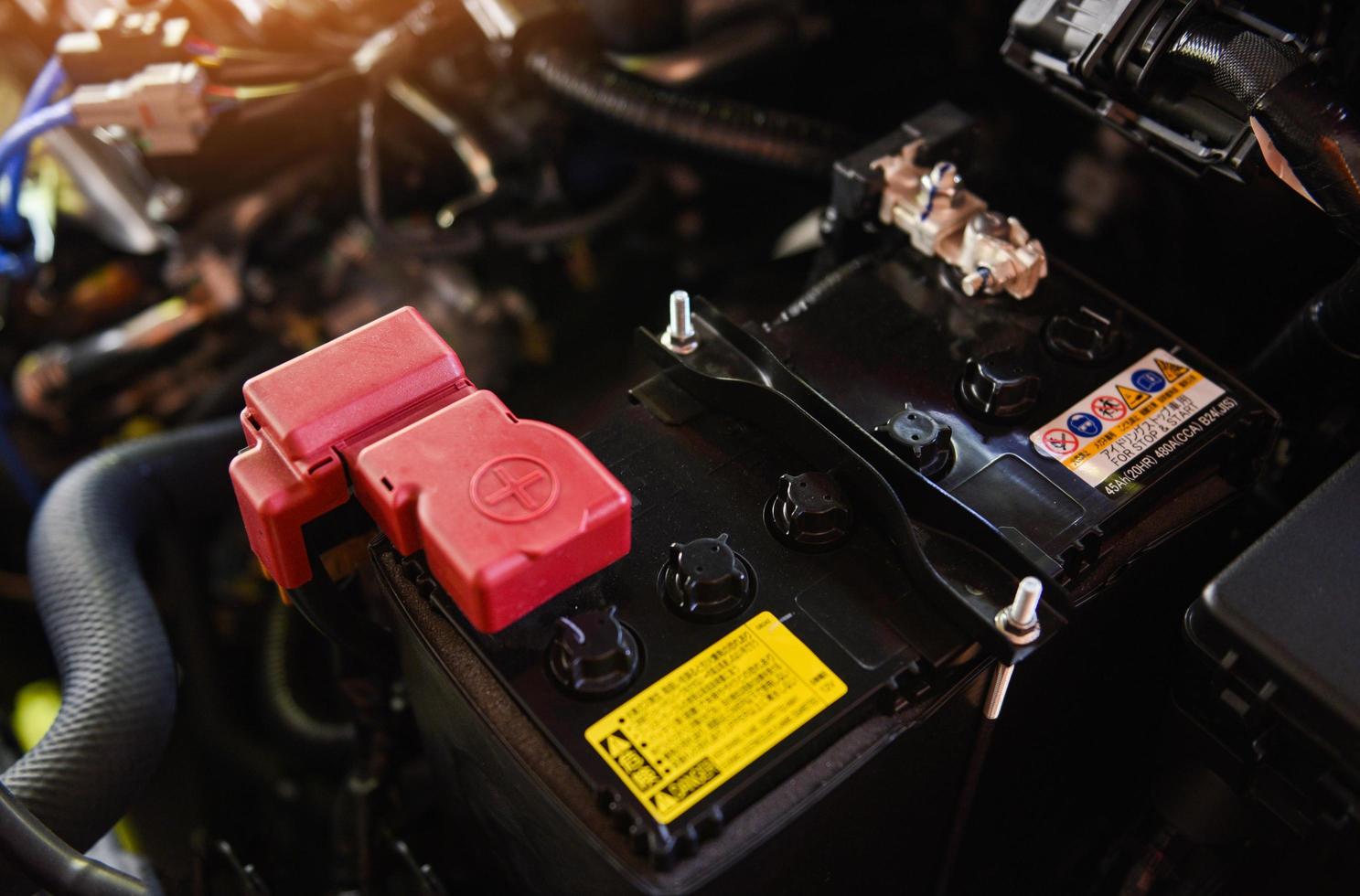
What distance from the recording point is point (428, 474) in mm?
656

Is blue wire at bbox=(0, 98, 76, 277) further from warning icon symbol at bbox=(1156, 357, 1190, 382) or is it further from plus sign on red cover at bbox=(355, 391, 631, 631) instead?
warning icon symbol at bbox=(1156, 357, 1190, 382)

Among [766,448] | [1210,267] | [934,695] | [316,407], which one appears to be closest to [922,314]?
[766,448]

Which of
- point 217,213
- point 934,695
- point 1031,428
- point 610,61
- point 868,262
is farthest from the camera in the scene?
point 217,213

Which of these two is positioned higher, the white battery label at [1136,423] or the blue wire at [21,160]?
the white battery label at [1136,423]

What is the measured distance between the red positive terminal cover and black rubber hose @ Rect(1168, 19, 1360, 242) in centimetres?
49


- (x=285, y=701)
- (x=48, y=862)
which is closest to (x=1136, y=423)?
(x=48, y=862)

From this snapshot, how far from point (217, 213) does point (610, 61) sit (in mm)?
528

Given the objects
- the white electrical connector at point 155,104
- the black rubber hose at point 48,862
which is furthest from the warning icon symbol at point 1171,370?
the white electrical connector at point 155,104

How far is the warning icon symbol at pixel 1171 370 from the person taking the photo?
0.81 meters

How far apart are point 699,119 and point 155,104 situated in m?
0.53

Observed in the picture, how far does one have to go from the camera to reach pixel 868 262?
906mm

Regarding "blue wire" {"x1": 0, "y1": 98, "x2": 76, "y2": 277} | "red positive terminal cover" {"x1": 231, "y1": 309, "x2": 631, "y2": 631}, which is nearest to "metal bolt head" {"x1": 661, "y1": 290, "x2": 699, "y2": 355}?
"red positive terminal cover" {"x1": 231, "y1": 309, "x2": 631, "y2": 631}

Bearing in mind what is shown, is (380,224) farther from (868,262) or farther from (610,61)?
(868,262)

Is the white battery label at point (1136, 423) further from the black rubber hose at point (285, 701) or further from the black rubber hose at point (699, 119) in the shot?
the black rubber hose at point (285, 701)
